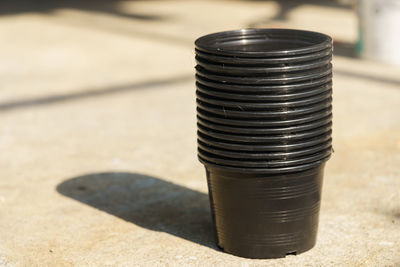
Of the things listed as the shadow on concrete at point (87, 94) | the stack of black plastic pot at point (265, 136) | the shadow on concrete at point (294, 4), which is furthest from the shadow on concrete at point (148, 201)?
the shadow on concrete at point (294, 4)

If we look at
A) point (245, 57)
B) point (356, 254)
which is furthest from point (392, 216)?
point (245, 57)

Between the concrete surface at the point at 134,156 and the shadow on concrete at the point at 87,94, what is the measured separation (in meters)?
0.01

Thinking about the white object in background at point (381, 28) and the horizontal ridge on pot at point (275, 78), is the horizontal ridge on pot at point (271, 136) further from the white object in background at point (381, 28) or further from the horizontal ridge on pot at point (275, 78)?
the white object in background at point (381, 28)

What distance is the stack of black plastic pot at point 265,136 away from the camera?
3559 mm

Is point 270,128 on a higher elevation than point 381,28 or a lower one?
higher

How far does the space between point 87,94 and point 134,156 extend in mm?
2085

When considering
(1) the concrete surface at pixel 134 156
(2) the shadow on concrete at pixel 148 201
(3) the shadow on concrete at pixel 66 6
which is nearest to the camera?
(1) the concrete surface at pixel 134 156

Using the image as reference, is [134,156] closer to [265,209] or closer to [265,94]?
[265,209]

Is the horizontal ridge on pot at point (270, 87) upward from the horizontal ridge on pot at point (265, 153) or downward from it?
upward

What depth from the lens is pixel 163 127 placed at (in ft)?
21.2

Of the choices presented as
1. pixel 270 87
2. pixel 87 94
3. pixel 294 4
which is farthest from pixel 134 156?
pixel 294 4

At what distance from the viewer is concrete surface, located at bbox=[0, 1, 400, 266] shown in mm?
4152

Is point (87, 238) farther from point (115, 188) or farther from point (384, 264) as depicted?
point (384, 264)

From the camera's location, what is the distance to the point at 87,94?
764cm
